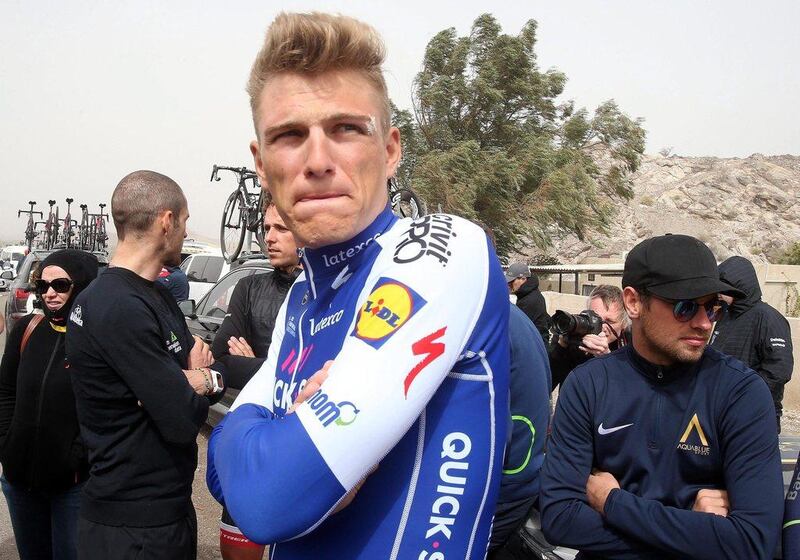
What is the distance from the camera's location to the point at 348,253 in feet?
4.25

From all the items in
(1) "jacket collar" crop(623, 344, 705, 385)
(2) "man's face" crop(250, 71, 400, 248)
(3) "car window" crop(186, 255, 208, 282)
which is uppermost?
(2) "man's face" crop(250, 71, 400, 248)

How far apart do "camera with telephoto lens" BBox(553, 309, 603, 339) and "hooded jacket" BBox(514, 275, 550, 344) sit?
387cm

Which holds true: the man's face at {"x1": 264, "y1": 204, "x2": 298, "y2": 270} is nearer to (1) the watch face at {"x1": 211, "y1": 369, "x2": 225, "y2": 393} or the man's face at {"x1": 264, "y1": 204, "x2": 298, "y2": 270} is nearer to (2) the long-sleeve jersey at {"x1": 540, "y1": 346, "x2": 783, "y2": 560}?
(1) the watch face at {"x1": 211, "y1": 369, "x2": 225, "y2": 393}

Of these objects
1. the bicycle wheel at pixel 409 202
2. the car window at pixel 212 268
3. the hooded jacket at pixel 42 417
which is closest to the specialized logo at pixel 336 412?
the hooded jacket at pixel 42 417

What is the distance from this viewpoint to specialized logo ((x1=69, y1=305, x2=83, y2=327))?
243 centimetres

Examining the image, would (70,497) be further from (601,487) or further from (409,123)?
(409,123)

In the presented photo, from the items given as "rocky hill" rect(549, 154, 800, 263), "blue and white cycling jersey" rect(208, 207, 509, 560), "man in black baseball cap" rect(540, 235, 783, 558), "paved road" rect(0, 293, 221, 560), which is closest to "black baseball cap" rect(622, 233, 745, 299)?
"man in black baseball cap" rect(540, 235, 783, 558)

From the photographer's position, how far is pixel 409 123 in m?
31.6

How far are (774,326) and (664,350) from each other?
12.1ft

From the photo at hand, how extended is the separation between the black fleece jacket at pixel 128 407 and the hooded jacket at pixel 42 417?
0.50 m

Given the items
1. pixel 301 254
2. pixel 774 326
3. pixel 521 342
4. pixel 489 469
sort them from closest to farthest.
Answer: pixel 489 469 → pixel 301 254 → pixel 521 342 → pixel 774 326

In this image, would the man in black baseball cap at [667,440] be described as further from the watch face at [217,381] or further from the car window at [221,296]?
the car window at [221,296]

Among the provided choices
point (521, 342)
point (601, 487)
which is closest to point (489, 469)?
point (601, 487)

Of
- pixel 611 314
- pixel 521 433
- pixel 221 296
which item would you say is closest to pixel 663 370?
pixel 521 433
